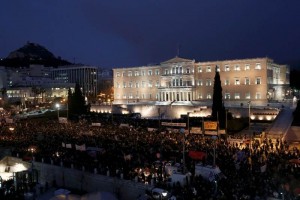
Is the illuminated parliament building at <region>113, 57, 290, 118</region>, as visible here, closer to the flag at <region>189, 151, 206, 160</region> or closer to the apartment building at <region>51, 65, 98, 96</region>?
the flag at <region>189, 151, 206, 160</region>

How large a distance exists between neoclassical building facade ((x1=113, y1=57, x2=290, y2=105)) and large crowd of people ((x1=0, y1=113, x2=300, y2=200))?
30162 millimetres

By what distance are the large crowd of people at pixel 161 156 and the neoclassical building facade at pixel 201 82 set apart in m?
30.2

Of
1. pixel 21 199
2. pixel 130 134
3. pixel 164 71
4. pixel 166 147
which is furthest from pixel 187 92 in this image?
pixel 21 199

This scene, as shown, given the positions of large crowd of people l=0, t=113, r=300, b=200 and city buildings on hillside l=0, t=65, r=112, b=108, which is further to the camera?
city buildings on hillside l=0, t=65, r=112, b=108

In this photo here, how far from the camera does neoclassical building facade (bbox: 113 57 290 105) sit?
58750 mm

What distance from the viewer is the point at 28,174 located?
27109 mm

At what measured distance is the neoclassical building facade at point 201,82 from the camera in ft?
193

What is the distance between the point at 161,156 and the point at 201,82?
4203cm

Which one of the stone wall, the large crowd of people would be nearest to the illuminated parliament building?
the large crowd of people

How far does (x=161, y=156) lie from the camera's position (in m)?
24.8

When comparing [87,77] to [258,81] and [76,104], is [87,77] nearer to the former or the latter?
[76,104]

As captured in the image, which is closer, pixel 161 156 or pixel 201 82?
pixel 161 156

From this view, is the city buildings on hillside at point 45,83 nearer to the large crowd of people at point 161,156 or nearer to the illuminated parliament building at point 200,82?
the illuminated parliament building at point 200,82

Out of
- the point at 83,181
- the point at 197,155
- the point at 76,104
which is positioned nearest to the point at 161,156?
the point at 197,155
